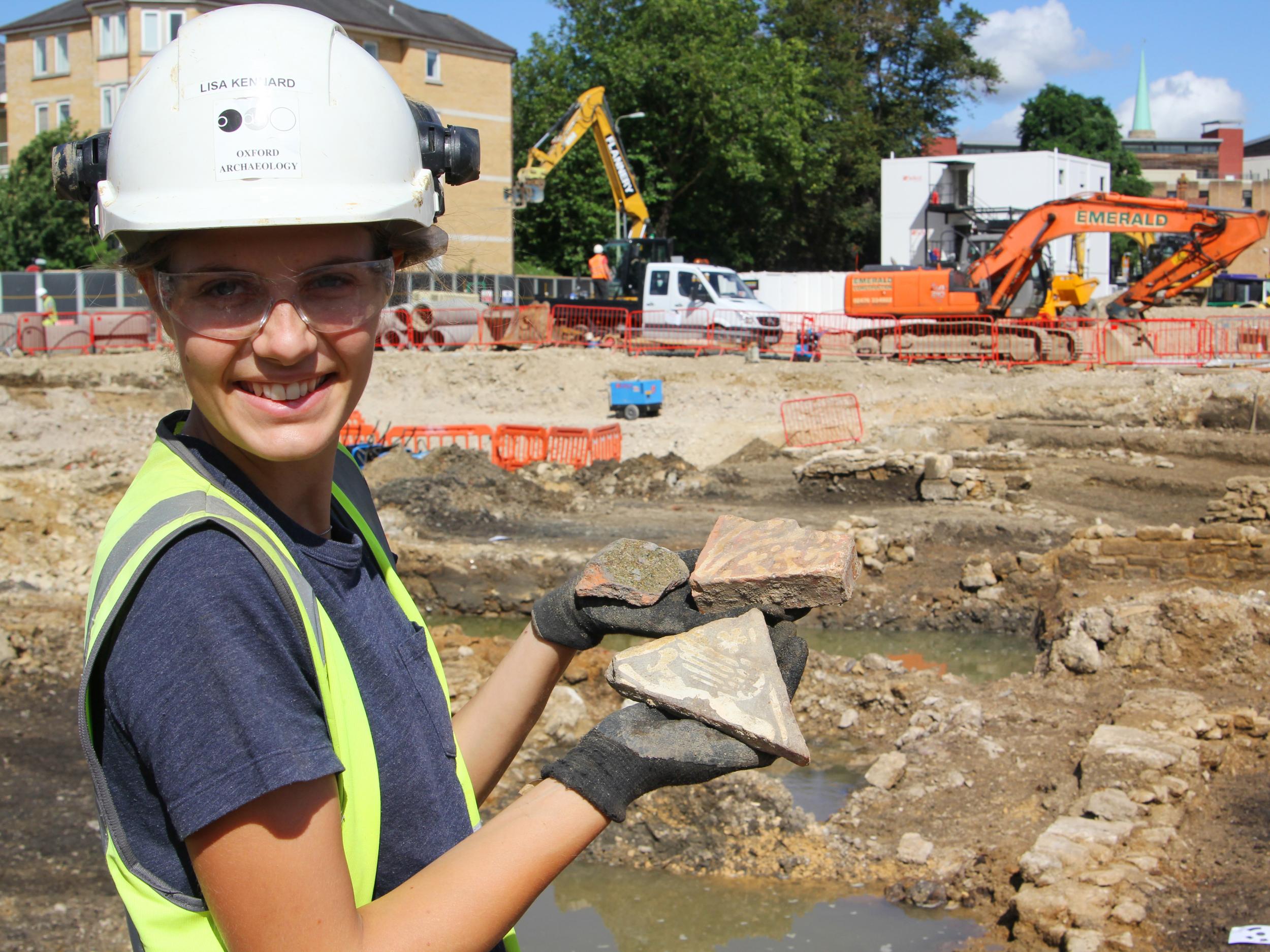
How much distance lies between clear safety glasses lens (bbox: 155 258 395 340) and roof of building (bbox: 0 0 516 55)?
134 ft

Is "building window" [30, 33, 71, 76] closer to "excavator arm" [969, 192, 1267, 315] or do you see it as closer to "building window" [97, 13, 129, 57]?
"building window" [97, 13, 129, 57]

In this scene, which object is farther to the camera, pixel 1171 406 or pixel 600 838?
pixel 1171 406

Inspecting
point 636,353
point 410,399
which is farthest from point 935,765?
point 636,353

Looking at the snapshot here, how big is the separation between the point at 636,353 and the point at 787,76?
86.2ft

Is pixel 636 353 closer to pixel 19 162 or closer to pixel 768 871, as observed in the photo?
pixel 768 871

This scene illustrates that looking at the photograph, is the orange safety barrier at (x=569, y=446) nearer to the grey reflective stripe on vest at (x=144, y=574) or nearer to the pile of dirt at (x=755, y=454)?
the pile of dirt at (x=755, y=454)

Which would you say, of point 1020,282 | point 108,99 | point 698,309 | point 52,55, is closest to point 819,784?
point 1020,282

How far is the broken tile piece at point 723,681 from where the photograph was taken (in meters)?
1.59

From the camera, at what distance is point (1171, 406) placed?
17.2m

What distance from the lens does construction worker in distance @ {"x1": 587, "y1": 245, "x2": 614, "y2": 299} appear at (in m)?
26.6

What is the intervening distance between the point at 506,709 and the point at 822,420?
16508 millimetres

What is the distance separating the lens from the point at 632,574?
2.02 meters

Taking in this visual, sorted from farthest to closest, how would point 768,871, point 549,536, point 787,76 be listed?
point 787,76, point 549,536, point 768,871

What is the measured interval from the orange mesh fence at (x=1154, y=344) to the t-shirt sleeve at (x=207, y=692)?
860 inches
